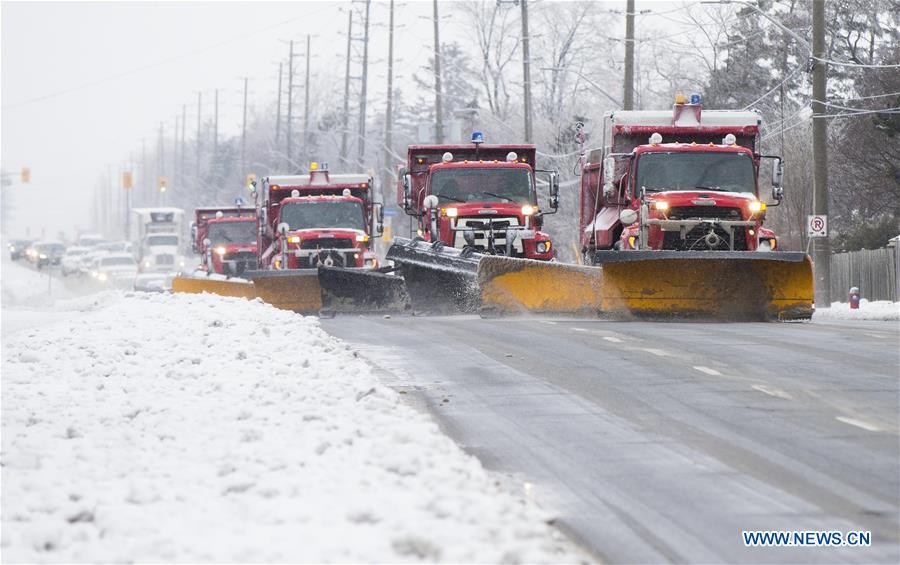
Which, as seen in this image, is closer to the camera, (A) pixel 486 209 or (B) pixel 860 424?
(B) pixel 860 424

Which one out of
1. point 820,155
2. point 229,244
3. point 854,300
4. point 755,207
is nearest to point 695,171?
point 755,207

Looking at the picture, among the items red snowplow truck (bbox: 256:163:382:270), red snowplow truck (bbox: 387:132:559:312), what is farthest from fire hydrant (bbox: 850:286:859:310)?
red snowplow truck (bbox: 256:163:382:270)

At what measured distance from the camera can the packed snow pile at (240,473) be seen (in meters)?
5.36

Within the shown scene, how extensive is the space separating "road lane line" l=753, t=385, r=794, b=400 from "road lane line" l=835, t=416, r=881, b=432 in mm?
883

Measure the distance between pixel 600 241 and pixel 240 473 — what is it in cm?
1426

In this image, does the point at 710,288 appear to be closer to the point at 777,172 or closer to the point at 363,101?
the point at 777,172

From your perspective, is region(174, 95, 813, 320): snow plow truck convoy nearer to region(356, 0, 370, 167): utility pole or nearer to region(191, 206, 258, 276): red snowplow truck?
region(191, 206, 258, 276): red snowplow truck

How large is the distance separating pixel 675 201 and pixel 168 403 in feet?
34.6

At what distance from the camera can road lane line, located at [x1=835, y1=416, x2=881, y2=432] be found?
27.1 ft

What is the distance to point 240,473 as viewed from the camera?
6.61m

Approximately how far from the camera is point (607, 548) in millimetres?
5699

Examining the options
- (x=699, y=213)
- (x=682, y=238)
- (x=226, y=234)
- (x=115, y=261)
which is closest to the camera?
(x=682, y=238)

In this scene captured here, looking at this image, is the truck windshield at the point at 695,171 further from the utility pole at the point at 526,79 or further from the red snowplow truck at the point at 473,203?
the utility pole at the point at 526,79

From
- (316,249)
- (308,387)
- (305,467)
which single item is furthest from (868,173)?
(305,467)
